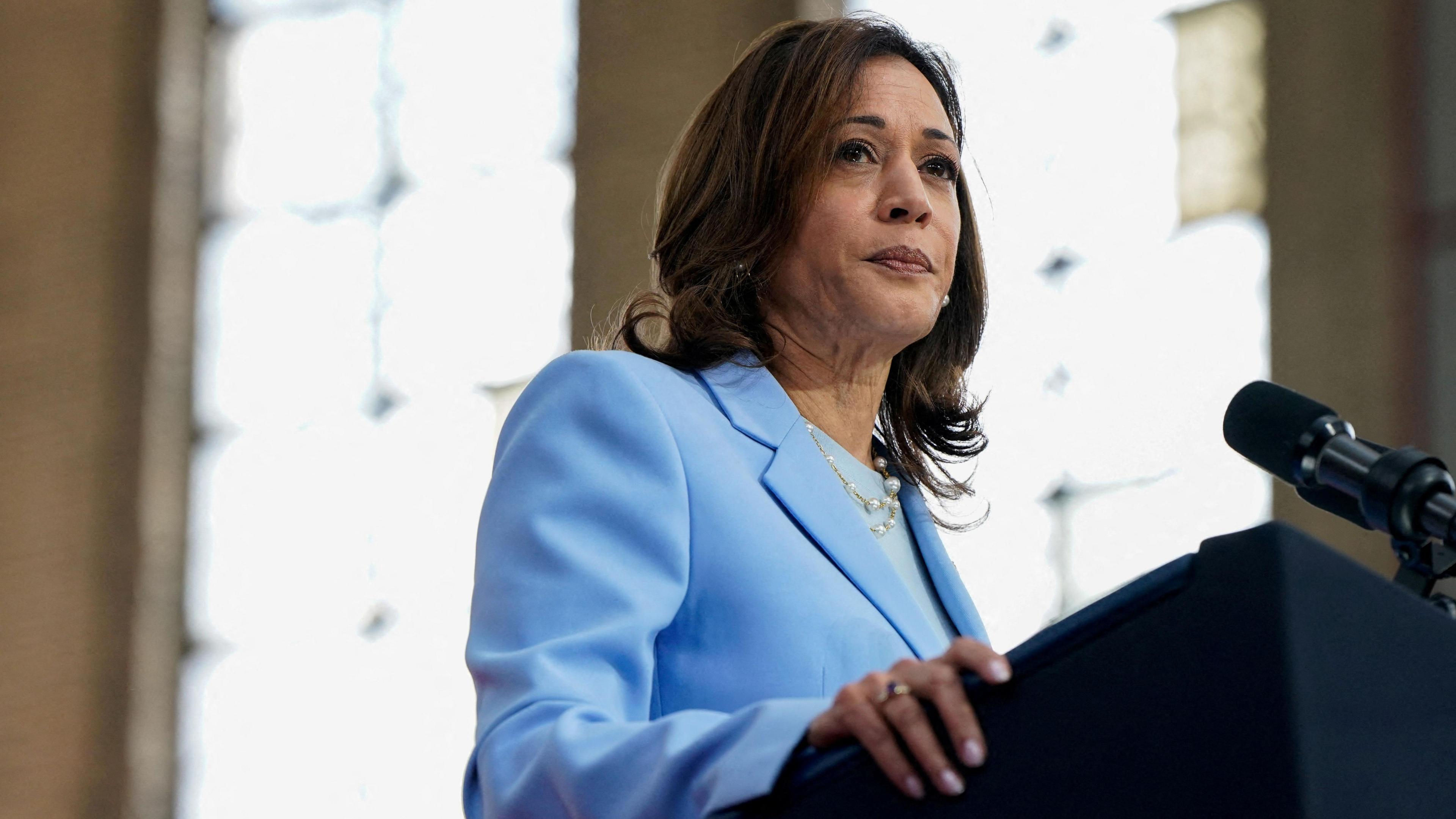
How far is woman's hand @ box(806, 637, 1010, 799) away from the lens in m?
1.05

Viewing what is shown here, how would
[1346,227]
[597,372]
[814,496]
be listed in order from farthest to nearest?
[1346,227], [814,496], [597,372]

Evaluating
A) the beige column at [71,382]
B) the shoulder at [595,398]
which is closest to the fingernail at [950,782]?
the shoulder at [595,398]

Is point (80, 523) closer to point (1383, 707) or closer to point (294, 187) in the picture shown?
point (294, 187)

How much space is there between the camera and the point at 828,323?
2316mm

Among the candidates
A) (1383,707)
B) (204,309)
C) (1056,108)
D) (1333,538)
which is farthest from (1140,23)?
(1383,707)

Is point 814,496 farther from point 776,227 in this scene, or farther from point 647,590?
point 776,227

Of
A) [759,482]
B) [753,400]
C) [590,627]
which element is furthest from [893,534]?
[590,627]

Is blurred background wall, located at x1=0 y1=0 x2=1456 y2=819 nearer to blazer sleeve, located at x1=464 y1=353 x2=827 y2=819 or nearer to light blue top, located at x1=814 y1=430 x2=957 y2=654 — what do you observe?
light blue top, located at x1=814 y1=430 x2=957 y2=654

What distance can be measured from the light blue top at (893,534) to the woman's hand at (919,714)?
1.07 meters

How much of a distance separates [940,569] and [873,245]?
418 mm

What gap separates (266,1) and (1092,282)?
13.8ft

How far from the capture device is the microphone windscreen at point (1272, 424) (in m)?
1.70

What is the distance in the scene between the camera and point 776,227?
93.5 inches

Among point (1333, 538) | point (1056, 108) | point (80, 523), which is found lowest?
point (80, 523)
